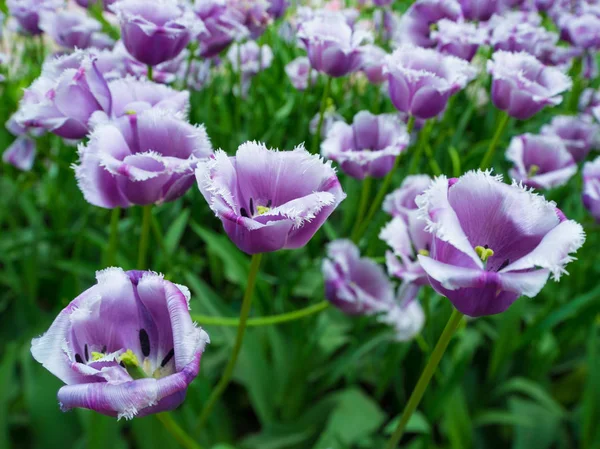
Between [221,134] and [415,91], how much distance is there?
0.73 metres

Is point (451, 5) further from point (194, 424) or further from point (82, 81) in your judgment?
point (194, 424)

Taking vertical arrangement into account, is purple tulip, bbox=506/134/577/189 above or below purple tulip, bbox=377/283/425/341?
above

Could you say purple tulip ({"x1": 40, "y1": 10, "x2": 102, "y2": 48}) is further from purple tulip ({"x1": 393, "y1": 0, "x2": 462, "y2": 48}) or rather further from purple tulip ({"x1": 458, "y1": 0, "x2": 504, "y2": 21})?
purple tulip ({"x1": 458, "y1": 0, "x2": 504, "y2": 21})

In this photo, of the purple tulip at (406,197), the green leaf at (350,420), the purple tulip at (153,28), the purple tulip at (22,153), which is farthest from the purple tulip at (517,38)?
the purple tulip at (22,153)

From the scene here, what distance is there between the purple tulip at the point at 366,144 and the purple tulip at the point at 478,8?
53 centimetres

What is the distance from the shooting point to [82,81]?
2.50ft

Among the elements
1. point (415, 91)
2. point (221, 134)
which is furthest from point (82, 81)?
point (221, 134)

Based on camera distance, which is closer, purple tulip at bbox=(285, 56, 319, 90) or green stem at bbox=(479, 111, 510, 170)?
green stem at bbox=(479, 111, 510, 170)

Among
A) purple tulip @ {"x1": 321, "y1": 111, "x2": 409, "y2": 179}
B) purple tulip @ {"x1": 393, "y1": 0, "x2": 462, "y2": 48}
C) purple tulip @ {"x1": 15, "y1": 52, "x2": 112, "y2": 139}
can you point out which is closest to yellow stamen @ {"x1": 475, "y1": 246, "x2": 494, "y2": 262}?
purple tulip @ {"x1": 321, "y1": 111, "x2": 409, "y2": 179}

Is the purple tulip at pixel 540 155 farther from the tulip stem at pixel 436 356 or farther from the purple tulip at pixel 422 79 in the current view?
the tulip stem at pixel 436 356

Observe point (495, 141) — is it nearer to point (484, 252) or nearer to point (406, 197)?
point (406, 197)

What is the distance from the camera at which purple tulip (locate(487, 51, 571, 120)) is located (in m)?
1.02

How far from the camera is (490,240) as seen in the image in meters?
0.55

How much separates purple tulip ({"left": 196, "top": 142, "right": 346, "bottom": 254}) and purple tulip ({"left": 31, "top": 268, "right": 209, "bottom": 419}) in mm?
88
